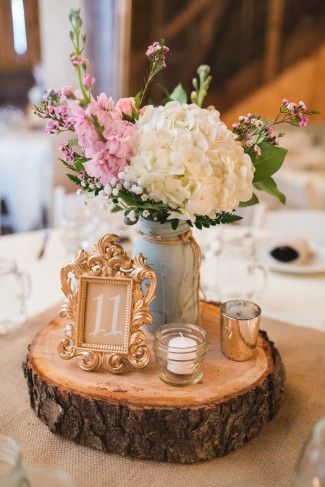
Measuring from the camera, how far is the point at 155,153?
0.93 m

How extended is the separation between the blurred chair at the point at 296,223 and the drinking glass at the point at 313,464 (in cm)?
153

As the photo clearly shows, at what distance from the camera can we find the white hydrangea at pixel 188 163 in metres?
0.92

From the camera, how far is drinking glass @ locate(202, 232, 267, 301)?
1570 millimetres

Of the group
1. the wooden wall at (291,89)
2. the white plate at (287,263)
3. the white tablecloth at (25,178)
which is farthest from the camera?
the wooden wall at (291,89)

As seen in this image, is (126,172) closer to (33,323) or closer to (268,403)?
(268,403)

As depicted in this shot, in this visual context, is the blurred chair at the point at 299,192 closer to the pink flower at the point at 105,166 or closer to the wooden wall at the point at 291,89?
the wooden wall at the point at 291,89

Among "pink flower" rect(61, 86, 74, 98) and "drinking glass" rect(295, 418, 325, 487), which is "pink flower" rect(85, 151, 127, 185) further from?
"drinking glass" rect(295, 418, 325, 487)

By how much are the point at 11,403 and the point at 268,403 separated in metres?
0.53

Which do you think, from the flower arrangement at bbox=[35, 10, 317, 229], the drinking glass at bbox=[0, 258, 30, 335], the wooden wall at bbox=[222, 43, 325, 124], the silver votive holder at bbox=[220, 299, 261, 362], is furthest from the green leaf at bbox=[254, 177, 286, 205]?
the wooden wall at bbox=[222, 43, 325, 124]

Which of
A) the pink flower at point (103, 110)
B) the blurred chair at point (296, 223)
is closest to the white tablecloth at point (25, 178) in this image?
the blurred chair at point (296, 223)

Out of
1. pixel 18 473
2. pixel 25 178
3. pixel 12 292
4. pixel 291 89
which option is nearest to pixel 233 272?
pixel 12 292

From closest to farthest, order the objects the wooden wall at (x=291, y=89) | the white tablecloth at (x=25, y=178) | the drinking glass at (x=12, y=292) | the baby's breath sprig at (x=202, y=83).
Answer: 1. the baby's breath sprig at (x=202, y=83)
2. the drinking glass at (x=12, y=292)
3. the white tablecloth at (x=25, y=178)
4. the wooden wall at (x=291, y=89)

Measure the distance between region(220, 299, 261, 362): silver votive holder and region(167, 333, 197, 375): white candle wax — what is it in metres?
0.11

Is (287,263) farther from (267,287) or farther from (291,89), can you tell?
(291,89)
